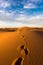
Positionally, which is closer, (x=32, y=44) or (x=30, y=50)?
(x=30, y=50)

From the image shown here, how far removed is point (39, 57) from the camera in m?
5.29

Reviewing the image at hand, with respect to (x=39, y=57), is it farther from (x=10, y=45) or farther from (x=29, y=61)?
(x=10, y=45)

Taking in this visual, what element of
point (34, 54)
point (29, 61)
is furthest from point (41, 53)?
point (29, 61)

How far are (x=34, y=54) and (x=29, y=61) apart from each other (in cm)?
56

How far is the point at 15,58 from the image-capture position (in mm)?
5117

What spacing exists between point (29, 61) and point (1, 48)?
4.91 ft

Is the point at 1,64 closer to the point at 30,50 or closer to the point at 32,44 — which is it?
the point at 30,50

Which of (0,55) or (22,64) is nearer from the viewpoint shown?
(22,64)

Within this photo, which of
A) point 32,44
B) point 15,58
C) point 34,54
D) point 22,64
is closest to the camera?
point 22,64

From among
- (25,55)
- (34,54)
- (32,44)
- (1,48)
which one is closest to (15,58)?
(25,55)

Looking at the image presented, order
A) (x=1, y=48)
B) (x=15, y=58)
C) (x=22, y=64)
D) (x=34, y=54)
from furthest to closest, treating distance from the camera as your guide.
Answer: (x=1, y=48), (x=34, y=54), (x=15, y=58), (x=22, y=64)

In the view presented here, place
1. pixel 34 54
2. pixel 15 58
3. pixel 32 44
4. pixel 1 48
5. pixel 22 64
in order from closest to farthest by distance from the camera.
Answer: pixel 22 64, pixel 15 58, pixel 34 54, pixel 1 48, pixel 32 44

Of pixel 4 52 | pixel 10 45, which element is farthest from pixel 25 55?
pixel 10 45

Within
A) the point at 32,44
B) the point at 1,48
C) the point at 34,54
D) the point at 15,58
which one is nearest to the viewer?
the point at 15,58
